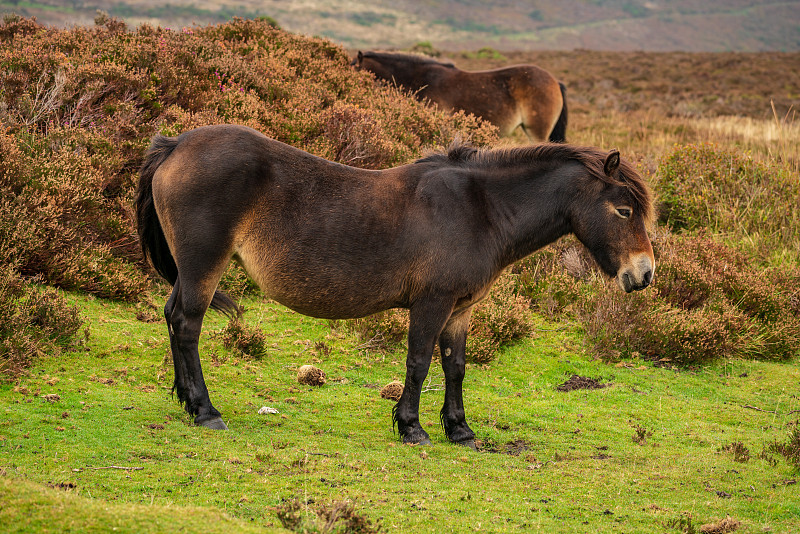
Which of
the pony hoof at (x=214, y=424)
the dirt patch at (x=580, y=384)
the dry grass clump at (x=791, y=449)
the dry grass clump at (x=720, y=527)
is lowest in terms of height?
the dirt patch at (x=580, y=384)

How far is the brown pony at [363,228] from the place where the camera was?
534 centimetres

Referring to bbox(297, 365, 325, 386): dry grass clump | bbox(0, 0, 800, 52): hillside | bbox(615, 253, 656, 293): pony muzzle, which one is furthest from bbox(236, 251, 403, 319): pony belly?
bbox(0, 0, 800, 52): hillside

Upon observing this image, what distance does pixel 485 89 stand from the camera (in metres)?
14.4

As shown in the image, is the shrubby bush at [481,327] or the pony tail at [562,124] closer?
the shrubby bush at [481,327]

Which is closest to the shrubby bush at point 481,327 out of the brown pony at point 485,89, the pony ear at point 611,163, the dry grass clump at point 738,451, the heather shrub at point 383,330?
the heather shrub at point 383,330

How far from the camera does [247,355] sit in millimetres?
6875

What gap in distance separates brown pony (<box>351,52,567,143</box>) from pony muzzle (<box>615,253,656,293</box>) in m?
8.75

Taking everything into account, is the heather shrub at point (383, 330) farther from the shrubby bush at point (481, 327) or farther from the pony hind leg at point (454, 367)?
the pony hind leg at point (454, 367)

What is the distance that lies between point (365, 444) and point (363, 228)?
1.67m

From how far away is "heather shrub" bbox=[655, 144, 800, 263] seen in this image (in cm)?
1120

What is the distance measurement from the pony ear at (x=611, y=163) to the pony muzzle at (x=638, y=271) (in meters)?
0.69

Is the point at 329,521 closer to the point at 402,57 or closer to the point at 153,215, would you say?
the point at 153,215

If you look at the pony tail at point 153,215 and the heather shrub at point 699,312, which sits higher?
the pony tail at point 153,215

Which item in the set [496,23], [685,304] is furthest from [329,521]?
[496,23]
